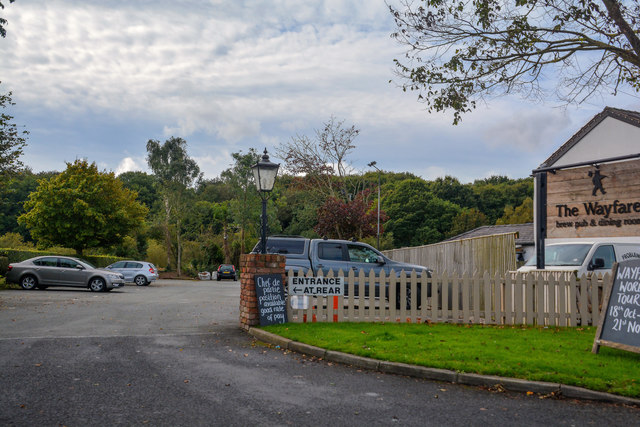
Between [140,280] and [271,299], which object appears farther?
[140,280]

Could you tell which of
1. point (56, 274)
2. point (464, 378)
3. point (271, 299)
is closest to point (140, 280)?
point (56, 274)

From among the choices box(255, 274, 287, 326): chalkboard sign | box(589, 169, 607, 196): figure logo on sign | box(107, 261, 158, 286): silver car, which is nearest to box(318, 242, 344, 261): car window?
box(255, 274, 287, 326): chalkboard sign

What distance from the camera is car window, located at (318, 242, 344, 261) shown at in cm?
1505

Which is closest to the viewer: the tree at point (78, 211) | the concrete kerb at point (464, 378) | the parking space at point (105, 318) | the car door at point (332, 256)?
the concrete kerb at point (464, 378)

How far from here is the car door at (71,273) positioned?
24.4 m

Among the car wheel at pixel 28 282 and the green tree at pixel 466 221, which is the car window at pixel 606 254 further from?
the green tree at pixel 466 221

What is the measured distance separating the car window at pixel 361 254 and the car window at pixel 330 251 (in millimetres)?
303

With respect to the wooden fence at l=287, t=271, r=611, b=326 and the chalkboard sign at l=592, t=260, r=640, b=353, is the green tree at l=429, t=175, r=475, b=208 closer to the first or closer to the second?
the wooden fence at l=287, t=271, r=611, b=326

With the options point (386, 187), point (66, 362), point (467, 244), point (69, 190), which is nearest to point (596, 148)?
point (467, 244)

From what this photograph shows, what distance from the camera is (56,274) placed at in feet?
79.9

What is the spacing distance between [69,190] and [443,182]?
5791 centimetres

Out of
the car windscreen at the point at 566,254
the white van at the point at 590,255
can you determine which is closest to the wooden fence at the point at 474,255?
the car windscreen at the point at 566,254

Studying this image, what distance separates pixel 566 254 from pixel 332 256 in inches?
234

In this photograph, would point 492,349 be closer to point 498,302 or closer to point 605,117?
point 498,302
